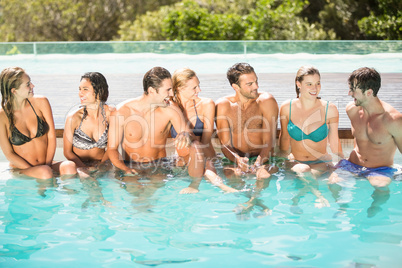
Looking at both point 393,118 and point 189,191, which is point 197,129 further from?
point 393,118

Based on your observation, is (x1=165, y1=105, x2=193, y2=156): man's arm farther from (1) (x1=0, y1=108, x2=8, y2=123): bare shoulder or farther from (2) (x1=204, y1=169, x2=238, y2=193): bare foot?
(1) (x1=0, y1=108, x2=8, y2=123): bare shoulder

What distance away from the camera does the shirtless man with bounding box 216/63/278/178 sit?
5004 millimetres

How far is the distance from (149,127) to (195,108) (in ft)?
1.71

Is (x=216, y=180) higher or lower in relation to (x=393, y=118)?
lower

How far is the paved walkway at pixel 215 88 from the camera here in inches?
268

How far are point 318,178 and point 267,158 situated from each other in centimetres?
57

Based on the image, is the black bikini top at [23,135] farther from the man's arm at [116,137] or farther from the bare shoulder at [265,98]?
the bare shoulder at [265,98]

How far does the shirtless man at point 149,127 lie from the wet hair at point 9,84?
948 millimetres

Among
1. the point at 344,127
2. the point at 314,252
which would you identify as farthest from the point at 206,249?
the point at 344,127

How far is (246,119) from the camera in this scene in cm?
524

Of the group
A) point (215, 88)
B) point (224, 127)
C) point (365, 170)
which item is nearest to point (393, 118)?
point (365, 170)

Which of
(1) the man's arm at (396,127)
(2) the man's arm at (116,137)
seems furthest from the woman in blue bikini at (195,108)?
(1) the man's arm at (396,127)

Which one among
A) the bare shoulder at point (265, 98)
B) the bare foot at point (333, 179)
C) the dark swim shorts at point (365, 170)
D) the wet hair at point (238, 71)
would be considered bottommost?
the bare foot at point (333, 179)

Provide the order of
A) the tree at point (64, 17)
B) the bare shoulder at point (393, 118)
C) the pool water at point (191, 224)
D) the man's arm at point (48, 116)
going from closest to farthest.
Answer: the pool water at point (191, 224)
the bare shoulder at point (393, 118)
the man's arm at point (48, 116)
the tree at point (64, 17)
